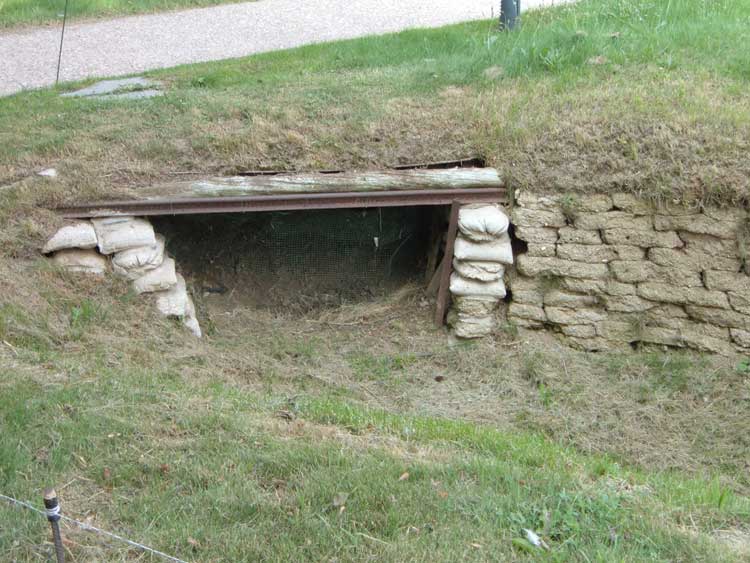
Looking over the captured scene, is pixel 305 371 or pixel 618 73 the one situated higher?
pixel 618 73

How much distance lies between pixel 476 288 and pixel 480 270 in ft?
0.49

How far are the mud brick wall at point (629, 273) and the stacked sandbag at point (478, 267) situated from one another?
0.15m

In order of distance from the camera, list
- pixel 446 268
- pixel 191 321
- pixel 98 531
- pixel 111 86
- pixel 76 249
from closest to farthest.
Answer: pixel 98 531 → pixel 76 249 → pixel 191 321 → pixel 446 268 → pixel 111 86

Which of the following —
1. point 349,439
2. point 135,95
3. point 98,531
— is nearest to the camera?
point 98,531

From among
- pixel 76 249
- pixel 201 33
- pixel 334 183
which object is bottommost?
pixel 76 249

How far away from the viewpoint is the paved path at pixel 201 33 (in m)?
10.2

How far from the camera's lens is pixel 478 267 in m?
6.75

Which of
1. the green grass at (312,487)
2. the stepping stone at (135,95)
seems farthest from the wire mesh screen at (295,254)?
the green grass at (312,487)

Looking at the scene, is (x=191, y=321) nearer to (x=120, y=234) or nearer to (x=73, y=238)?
(x=120, y=234)

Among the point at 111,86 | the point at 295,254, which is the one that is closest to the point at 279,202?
the point at 295,254

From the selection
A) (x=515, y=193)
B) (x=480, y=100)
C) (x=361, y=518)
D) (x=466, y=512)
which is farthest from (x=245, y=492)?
(x=480, y=100)

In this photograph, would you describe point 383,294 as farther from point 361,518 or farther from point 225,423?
point 361,518

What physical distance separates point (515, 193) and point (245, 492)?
372 cm

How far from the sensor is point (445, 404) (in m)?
6.01
